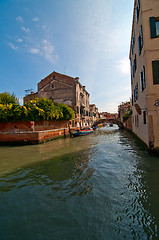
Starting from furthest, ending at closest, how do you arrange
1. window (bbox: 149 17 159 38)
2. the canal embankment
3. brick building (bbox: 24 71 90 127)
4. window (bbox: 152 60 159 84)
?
brick building (bbox: 24 71 90 127), the canal embankment, window (bbox: 149 17 159 38), window (bbox: 152 60 159 84)

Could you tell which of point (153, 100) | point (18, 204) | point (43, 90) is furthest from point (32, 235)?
point (43, 90)

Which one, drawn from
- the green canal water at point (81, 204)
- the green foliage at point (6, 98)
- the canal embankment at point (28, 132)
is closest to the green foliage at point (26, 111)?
the canal embankment at point (28, 132)

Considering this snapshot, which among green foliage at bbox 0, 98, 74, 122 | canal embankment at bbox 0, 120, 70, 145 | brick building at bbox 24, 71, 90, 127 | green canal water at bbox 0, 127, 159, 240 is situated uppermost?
brick building at bbox 24, 71, 90, 127

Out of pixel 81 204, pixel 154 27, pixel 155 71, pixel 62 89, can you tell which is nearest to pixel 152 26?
pixel 154 27

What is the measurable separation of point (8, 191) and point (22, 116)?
1148 centimetres

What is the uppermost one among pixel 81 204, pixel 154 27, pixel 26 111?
pixel 154 27

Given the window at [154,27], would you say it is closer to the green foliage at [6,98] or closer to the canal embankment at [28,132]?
the canal embankment at [28,132]

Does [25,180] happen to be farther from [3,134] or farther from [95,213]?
[3,134]

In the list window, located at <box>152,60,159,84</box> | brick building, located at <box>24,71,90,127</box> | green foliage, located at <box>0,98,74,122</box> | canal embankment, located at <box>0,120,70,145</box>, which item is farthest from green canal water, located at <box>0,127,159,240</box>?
brick building, located at <box>24,71,90,127</box>

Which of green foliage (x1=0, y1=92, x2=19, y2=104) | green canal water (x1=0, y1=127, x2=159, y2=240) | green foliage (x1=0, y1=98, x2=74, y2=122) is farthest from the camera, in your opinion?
green foliage (x1=0, y1=92, x2=19, y2=104)

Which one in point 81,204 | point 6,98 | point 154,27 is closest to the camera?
point 81,204

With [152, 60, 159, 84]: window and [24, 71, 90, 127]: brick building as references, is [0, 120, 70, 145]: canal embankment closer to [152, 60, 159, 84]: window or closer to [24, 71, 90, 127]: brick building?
[24, 71, 90, 127]: brick building

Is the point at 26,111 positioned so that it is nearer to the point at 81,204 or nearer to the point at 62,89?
the point at 81,204

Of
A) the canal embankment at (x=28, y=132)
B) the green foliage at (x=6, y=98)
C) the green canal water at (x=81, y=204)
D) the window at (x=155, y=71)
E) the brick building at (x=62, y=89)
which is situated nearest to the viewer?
the green canal water at (x=81, y=204)
